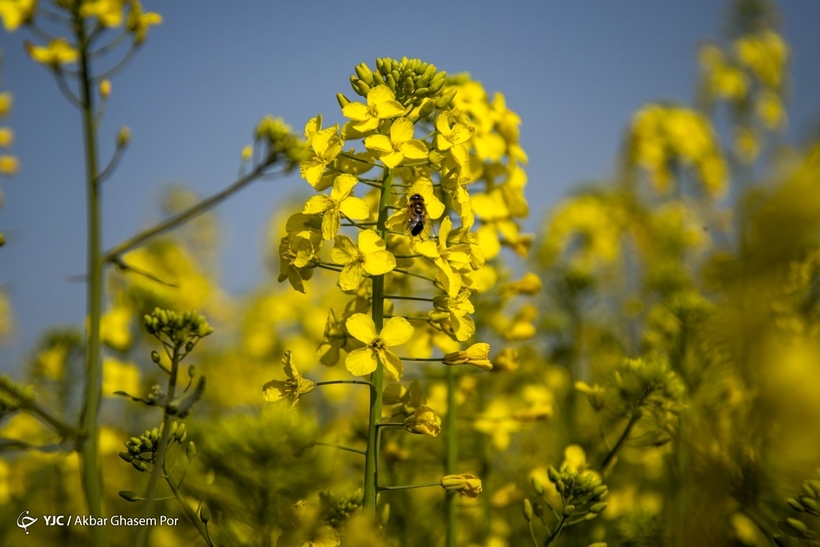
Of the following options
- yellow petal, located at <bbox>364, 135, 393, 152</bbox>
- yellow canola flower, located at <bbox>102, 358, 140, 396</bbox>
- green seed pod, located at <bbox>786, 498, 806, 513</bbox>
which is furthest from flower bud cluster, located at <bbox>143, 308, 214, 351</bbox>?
yellow canola flower, located at <bbox>102, 358, 140, 396</bbox>

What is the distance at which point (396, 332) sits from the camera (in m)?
1.32

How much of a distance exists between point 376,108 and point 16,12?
33.0 inches

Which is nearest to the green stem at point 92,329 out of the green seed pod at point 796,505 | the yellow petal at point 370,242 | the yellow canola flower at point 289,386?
the yellow canola flower at point 289,386

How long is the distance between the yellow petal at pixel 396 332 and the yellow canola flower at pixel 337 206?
251 millimetres

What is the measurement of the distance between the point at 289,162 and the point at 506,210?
0.80m

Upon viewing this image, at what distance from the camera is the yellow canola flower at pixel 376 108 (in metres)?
1.41

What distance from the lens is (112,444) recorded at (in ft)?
9.86

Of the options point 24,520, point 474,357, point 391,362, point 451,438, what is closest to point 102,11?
point 391,362

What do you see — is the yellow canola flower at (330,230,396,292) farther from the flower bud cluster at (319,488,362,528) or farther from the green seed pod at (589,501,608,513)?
the green seed pod at (589,501,608,513)

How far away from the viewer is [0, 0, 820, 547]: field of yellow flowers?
97 cm

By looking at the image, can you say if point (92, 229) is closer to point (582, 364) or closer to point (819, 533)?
point (819, 533)

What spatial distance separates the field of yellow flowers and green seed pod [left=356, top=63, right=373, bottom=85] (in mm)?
31

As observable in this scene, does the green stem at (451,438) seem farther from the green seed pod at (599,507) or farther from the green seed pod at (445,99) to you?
the green seed pod at (445,99)

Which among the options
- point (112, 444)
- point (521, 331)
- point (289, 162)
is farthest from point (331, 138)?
point (112, 444)
